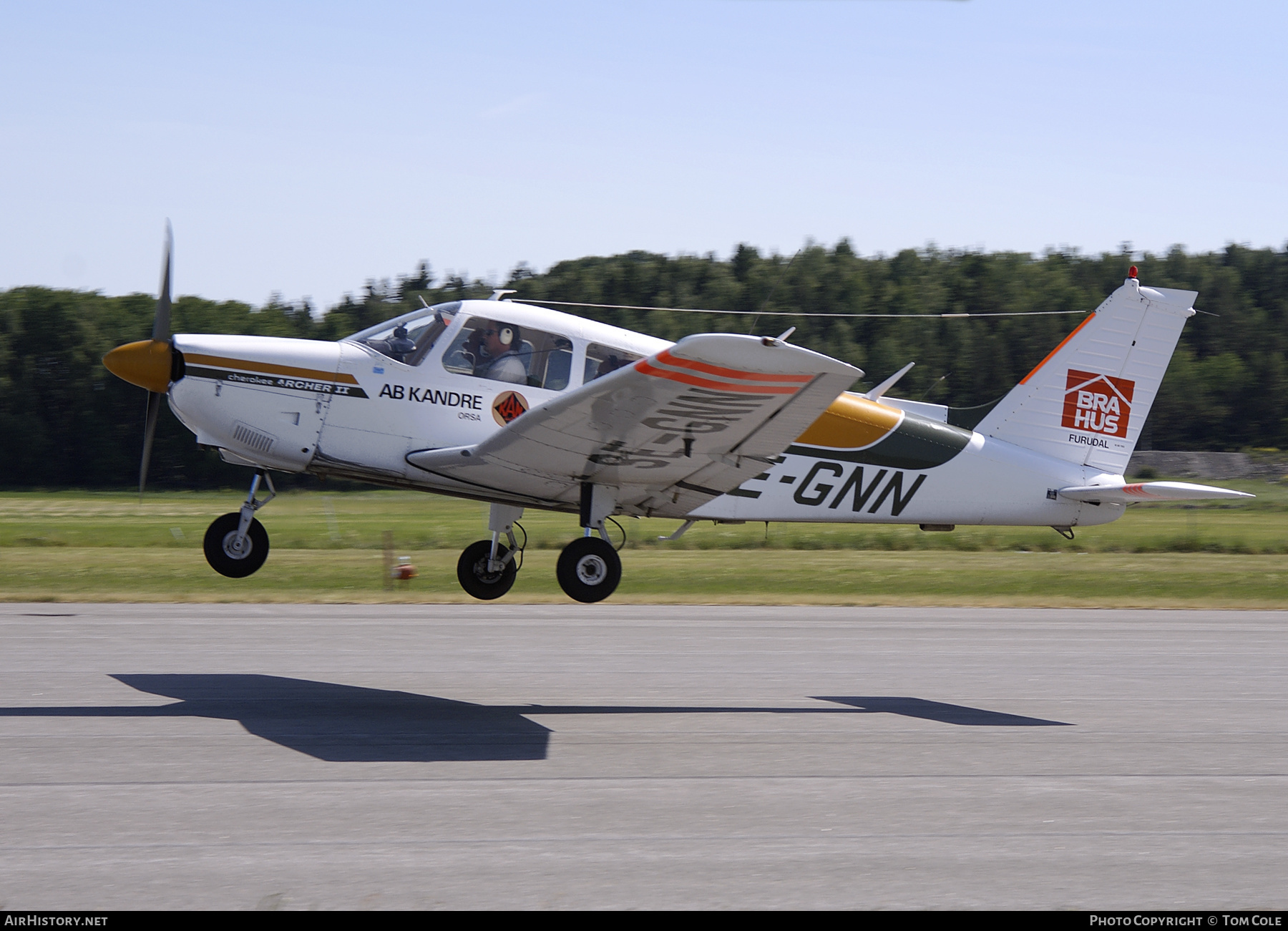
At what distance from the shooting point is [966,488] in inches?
450

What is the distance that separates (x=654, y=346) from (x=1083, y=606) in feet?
41.7

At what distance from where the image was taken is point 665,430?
360 inches

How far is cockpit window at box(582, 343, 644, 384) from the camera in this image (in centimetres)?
1026

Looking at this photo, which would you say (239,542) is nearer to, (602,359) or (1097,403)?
(602,359)

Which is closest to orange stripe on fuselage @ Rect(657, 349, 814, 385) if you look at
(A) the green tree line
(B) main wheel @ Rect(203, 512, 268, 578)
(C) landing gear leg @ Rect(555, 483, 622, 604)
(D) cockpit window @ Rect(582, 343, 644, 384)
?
(D) cockpit window @ Rect(582, 343, 644, 384)

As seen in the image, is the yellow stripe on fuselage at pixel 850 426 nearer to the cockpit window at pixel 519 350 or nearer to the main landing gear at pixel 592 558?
the main landing gear at pixel 592 558

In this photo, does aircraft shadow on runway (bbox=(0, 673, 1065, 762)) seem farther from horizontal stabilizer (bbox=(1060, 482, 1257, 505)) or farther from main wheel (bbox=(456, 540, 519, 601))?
horizontal stabilizer (bbox=(1060, 482, 1257, 505))

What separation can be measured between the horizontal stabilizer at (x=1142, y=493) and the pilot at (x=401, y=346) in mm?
6406

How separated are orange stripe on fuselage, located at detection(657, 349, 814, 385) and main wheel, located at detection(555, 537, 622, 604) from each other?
300 centimetres

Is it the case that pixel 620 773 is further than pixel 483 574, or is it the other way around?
pixel 483 574

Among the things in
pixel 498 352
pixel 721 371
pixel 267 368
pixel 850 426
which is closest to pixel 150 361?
pixel 267 368

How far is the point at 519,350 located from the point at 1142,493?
584cm

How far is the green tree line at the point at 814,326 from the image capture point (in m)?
44.3

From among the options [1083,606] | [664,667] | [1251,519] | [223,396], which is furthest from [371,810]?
[1251,519]
